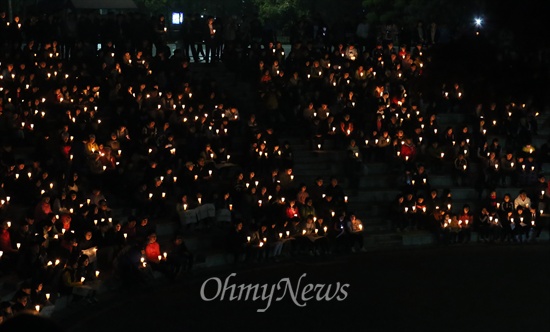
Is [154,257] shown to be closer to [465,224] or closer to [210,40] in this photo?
[465,224]

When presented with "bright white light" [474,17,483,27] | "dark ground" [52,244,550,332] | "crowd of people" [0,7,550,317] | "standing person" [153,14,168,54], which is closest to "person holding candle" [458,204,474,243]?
"crowd of people" [0,7,550,317]

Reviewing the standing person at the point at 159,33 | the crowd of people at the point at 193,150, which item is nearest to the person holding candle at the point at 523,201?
the crowd of people at the point at 193,150

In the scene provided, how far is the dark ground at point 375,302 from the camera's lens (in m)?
19.7

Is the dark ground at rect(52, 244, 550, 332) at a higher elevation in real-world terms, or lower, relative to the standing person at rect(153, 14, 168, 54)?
lower

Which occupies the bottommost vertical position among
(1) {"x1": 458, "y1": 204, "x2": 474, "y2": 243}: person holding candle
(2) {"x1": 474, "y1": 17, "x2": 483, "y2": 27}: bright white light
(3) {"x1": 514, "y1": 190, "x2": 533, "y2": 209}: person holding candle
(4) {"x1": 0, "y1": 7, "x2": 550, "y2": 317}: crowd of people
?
(1) {"x1": 458, "y1": 204, "x2": 474, "y2": 243}: person holding candle

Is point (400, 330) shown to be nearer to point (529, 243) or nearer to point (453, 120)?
point (529, 243)

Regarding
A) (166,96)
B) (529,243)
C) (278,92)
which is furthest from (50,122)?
(529,243)

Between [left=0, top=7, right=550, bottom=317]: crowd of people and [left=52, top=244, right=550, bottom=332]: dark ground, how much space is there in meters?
0.90

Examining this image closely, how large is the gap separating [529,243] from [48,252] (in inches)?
449

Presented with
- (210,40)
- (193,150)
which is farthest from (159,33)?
(193,150)

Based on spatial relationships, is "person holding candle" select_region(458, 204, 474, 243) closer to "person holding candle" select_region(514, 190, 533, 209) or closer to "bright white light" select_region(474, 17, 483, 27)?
"person holding candle" select_region(514, 190, 533, 209)
